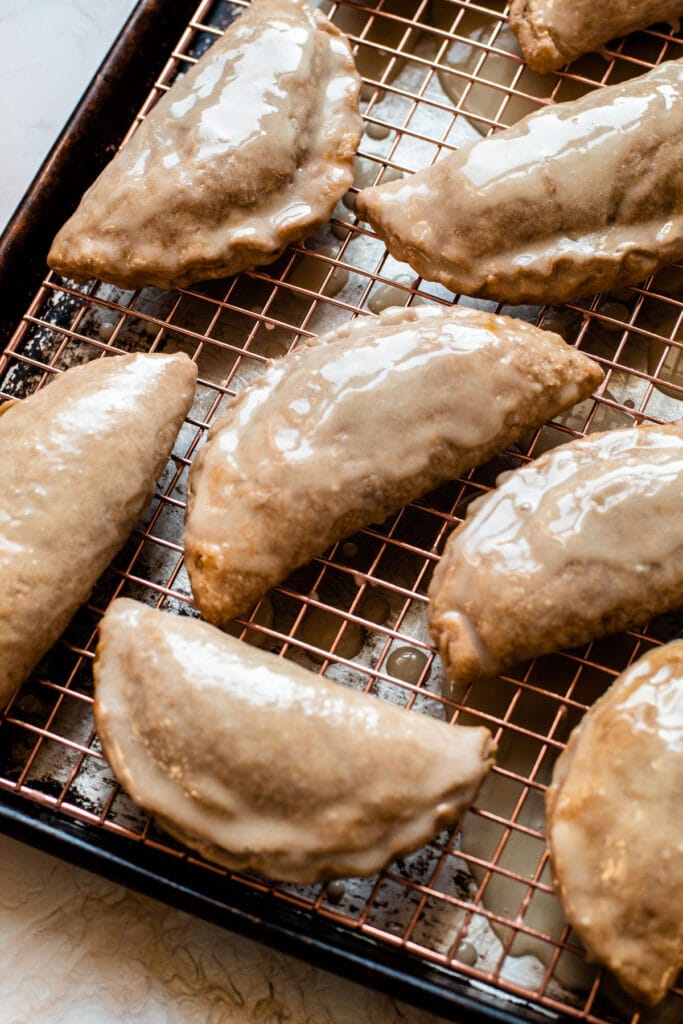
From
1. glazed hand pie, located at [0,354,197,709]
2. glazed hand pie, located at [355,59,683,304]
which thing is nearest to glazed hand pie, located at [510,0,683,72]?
glazed hand pie, located at [355,59,683,304]

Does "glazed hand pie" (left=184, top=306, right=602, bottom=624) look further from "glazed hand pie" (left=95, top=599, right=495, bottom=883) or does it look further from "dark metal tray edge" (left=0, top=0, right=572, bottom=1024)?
"dark metal tray edge" (left=0, top=0, right=572, bottom=1024)

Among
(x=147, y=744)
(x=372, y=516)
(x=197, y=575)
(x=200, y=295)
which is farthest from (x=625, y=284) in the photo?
(x=147, y=744)

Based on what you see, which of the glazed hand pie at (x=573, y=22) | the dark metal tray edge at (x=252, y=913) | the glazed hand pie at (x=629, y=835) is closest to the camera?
the glazed hand pie at (x=629, y=835)

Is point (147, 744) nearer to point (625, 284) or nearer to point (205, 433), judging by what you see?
point (205, 433)

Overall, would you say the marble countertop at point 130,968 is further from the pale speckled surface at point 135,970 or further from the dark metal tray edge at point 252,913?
the dark metal tray edge at point 252,913

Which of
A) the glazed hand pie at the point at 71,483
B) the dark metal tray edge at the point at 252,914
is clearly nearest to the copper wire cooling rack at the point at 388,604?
the dark metal tray edge at the point at 252,914

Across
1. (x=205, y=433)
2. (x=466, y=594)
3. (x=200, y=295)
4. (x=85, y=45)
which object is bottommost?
(x=466, y=594)
